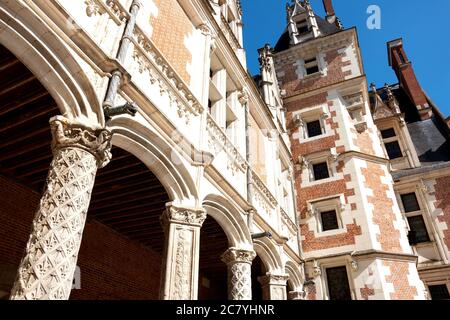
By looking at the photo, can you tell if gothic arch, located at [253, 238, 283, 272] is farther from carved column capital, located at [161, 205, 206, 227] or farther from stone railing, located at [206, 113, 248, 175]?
carved column capital, located at [161, 205, 206, 227]

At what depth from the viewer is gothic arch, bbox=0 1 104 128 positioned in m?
3.89

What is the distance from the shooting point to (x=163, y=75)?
6.33m

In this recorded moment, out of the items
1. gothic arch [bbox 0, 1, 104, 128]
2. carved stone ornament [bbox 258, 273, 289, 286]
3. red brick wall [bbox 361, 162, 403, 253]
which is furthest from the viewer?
red brick wall [bbox 361, 162, 403, 253]

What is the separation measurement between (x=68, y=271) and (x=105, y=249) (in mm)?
5321

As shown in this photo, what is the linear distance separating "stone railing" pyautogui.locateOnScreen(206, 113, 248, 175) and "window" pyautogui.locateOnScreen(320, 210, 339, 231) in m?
5.61

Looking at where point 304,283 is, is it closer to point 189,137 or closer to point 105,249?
point 105,249

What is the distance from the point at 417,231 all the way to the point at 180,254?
14.0 meters

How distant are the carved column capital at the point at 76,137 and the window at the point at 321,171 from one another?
11.8 metres

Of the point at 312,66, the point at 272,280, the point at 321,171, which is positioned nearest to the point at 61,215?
the point at 272,280

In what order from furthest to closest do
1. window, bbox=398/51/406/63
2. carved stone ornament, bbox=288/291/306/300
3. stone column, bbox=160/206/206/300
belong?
1. window, bbox=398/51/406/63
2. carved stone ornament, bbox=288/291/306/300
3. stone column, bbox=160/206/206/300

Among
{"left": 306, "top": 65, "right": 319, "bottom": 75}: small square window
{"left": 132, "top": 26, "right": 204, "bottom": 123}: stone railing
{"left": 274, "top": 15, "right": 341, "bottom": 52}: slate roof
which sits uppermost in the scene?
{"left": 274, "top": 15, "right": 341, "bottom": 52}: slate roof

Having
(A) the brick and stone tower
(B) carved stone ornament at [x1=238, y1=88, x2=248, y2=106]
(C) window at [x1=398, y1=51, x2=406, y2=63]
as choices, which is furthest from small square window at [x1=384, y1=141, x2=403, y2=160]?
(B) carved stone ornament at [x1=238, y1=88, x2=248, y2=106]

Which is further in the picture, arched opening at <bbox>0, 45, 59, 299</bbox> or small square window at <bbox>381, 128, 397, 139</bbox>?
small square window at <bbox>381, 128, 397, 139</bbox>

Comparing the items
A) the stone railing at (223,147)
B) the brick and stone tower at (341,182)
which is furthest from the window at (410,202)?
the stone railing at (223,147)
